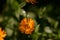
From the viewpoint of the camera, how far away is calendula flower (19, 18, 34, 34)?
125cm

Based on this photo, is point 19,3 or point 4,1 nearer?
point 19,3

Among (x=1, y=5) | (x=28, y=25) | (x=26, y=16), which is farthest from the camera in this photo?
(x=1, y=5)

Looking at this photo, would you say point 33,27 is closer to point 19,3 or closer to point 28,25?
point 28,25

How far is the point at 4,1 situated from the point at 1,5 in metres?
0.04

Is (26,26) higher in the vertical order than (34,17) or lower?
lower

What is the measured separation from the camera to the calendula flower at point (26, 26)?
125cm

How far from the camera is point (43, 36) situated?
1355 mm

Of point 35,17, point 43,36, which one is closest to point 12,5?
point 35,17

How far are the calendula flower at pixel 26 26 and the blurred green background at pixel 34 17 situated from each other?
40 millimetres

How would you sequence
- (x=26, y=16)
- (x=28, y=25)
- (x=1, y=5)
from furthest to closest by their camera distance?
(x=1, y=5) < (x=26, y=16) < (x=28, y=25)

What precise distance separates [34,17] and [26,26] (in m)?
0.22

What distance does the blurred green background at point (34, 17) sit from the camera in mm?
1342

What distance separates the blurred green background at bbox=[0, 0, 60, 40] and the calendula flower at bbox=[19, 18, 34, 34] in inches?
1.6

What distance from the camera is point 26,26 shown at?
1260mm
